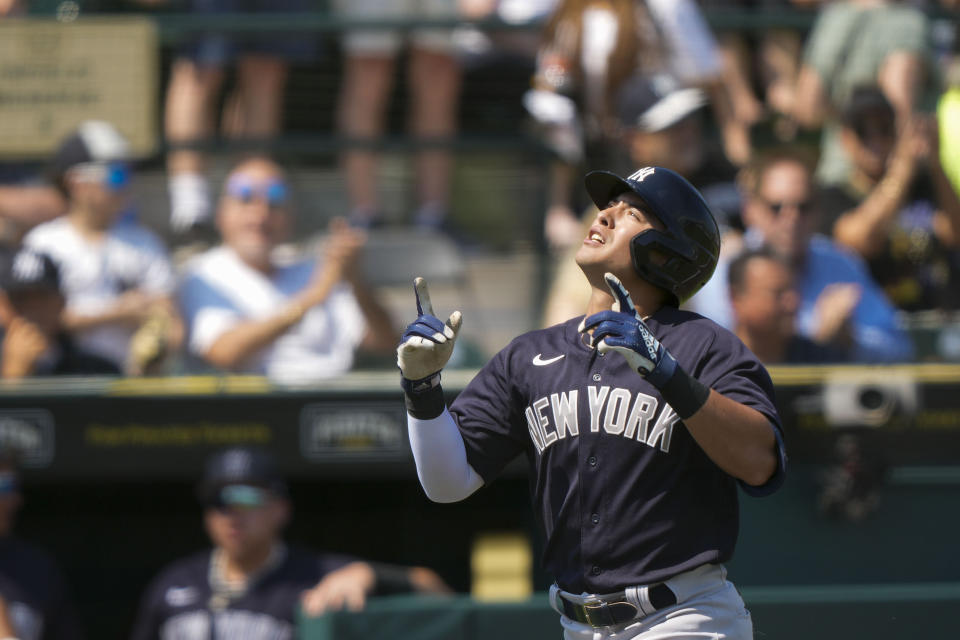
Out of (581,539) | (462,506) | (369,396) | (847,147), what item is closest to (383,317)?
(369,396)

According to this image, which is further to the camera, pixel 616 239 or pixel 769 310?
pixel 769 310

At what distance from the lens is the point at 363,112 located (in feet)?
21.7

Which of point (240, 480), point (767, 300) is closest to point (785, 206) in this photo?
point (767, 300)

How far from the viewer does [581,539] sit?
9.69 ft

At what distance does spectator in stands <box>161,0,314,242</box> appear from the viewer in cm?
647

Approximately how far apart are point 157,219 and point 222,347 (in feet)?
2.65

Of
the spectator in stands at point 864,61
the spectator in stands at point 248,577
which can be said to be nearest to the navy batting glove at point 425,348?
the spectator in stands at point 248,577

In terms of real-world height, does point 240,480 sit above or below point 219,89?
below

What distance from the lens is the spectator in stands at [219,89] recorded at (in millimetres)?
6469

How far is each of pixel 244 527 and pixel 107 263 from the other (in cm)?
128

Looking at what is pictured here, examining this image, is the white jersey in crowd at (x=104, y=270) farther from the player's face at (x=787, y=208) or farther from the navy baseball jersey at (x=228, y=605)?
the player's face at (x=787, y=208)

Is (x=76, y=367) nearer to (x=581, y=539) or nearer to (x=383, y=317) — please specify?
(x=383, y=317)

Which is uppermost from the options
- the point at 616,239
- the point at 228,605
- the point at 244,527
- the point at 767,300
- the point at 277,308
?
the point at 616,239

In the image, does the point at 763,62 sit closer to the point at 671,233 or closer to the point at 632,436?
the point at 671,233
